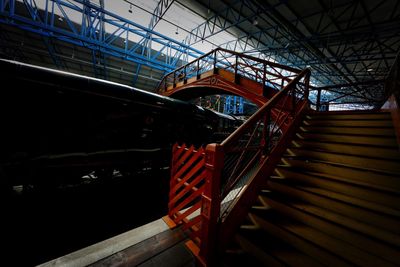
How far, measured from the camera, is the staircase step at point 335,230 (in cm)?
178

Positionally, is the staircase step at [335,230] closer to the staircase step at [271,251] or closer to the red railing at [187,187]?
the staircase step at [271,251]

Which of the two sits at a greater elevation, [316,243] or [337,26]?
[337,26]

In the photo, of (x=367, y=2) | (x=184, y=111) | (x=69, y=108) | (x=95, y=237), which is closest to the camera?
(x=95, y=237)

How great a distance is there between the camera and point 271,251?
6.97 ft

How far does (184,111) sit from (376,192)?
5.67m

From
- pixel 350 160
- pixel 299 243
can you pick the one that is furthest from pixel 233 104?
pixel 299 243

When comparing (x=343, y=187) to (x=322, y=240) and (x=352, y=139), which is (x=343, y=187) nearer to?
(x=322, y=240)

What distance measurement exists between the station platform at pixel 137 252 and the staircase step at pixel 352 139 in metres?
3.54

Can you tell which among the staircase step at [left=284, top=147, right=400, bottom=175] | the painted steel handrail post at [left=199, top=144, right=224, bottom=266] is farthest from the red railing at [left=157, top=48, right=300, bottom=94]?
the painted steel handrail post at [left=199, top=144, right=224, bottom=266]

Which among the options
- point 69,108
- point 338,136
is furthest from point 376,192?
point 69,108

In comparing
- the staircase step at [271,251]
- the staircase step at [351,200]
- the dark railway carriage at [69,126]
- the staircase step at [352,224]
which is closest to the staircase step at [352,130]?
the staircase step at [351,200]

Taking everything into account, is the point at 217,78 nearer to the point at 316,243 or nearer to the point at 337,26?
the point at 316,243

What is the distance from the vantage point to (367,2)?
7.31m

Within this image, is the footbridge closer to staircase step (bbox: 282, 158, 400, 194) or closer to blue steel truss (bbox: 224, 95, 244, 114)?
staircase step (bbox: 282, 158, 400, 194)
